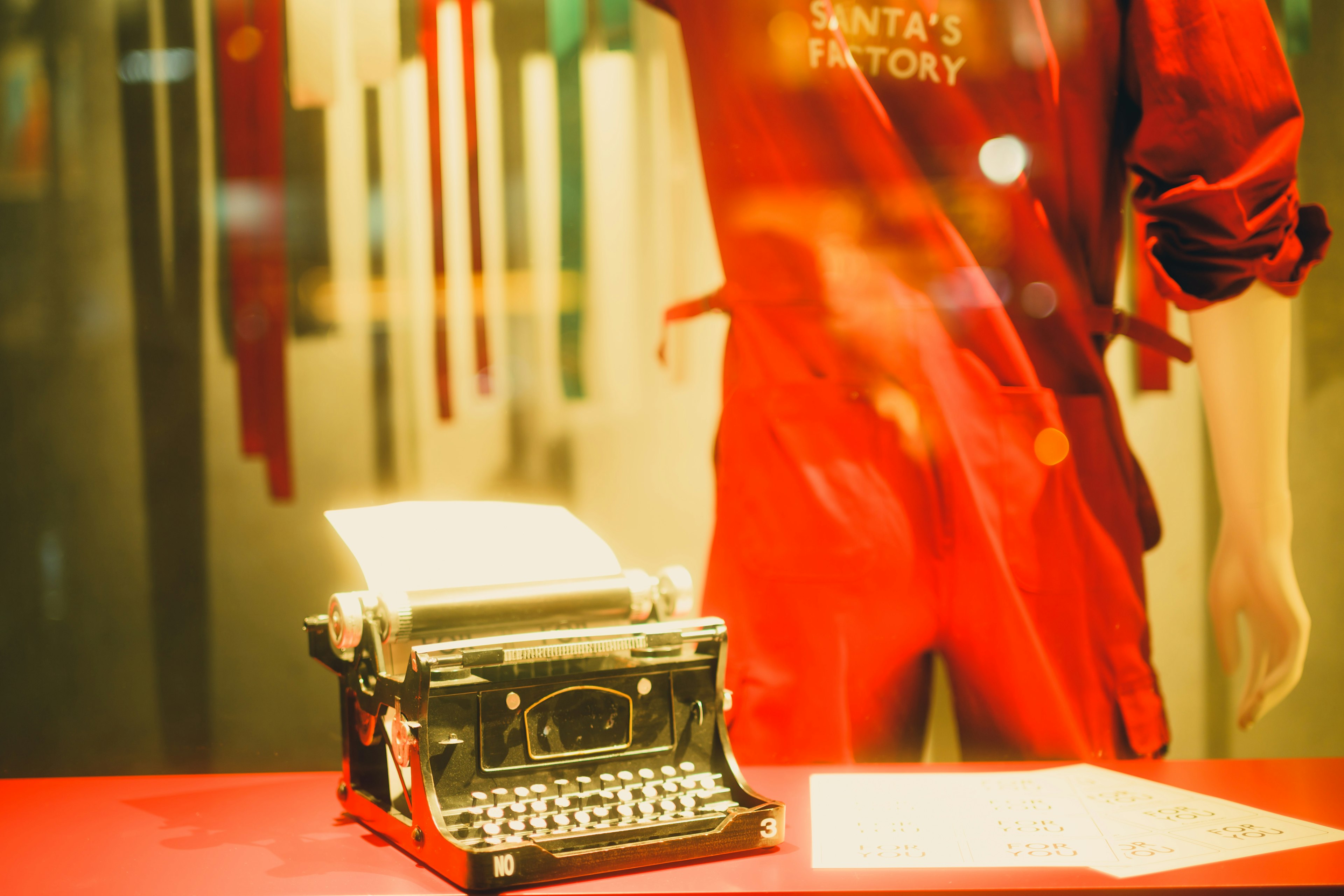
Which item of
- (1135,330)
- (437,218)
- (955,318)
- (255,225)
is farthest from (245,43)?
(1135,330)

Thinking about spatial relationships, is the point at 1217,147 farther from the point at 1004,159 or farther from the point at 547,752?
the point at 547,752

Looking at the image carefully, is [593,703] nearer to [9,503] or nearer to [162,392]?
[162,392]

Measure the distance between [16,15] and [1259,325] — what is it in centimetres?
189

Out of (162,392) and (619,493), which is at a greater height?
(162,392)

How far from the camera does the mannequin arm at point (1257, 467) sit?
1423 millimetres

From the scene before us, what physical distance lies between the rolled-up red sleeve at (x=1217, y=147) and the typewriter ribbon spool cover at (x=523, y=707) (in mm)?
796

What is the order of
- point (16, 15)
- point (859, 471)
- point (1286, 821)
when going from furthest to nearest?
point (16, 15), point (859, 471), point (1286, 821)

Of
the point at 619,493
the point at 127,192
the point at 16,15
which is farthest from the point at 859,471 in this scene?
the point at 16,15

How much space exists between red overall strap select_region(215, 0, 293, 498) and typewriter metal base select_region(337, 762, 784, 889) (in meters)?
0.85

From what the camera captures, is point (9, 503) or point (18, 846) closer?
point (18, 846)

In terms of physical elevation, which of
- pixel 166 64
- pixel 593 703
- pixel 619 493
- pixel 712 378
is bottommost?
pixel 593 703

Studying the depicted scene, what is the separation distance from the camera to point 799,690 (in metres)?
1.40

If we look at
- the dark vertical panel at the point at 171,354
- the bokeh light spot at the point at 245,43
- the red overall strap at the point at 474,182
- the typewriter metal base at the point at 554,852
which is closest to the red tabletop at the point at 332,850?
the typewriter metal base at the point at 554,852

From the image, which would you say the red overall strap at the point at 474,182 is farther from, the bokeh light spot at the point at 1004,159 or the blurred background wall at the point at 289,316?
the bokeh light spot at the point at 1004,159
